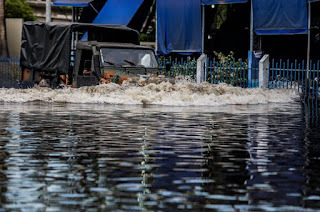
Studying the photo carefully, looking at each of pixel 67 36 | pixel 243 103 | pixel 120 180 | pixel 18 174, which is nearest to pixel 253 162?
pixel 120 180

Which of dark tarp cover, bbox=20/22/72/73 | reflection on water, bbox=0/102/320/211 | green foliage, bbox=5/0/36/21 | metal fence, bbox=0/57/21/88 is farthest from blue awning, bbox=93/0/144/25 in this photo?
reflection on water, bbox=0/102/320/211

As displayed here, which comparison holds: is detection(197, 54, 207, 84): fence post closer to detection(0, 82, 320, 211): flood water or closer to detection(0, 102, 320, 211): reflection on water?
detection(0, 82, 320, 211): flood water

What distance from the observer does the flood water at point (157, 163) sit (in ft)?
27.2

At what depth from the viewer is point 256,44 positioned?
3738 centimetres

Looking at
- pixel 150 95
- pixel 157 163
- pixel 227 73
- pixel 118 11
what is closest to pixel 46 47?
pixel 150 95

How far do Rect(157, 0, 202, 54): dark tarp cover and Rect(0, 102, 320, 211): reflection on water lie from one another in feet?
65.1

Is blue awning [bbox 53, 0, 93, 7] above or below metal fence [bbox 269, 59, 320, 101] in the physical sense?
above

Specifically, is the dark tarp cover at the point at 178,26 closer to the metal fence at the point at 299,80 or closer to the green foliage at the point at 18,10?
the metal fence at the point at 299,80

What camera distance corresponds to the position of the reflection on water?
8312 mm

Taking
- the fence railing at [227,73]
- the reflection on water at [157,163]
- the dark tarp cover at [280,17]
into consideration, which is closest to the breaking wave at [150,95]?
the fence railing at [227,73]

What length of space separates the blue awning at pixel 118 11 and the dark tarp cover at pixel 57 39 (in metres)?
8.31

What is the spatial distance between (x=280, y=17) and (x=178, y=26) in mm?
6033

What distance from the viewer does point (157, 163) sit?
11.2 metres

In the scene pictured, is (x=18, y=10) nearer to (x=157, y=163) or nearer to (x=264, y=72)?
(x=264, y=72)
